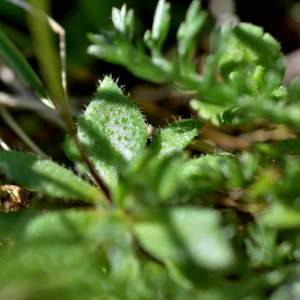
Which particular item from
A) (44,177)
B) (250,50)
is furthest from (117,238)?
(250,50)

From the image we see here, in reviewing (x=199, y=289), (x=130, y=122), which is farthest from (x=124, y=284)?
(x=130, y=122)

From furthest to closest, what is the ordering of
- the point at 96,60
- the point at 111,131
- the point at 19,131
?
the point at 96,60, the point at 19,131, the point at 111,131

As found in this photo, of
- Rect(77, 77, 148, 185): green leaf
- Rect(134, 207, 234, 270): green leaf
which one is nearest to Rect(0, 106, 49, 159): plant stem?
Rect(77, 77, 148, 185): green leaf

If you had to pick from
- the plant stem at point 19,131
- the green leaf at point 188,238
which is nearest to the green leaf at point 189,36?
the green leaf at point 188,238

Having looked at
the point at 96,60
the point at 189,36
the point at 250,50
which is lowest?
the point at 189,36

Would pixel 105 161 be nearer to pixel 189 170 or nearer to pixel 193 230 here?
pixel 189 170

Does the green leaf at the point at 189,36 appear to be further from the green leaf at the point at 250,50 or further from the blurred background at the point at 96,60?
the blurred background at the point at 96,60

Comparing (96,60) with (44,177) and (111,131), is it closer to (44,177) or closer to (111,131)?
(111,131)
